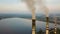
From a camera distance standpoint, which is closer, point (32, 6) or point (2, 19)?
point (32, 6)

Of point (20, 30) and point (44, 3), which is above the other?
point (44, 3)

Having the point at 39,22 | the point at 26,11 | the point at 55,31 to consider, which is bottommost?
the point at 55,31

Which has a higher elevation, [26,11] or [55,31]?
[26,11]

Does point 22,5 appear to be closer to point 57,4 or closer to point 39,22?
point 39,22

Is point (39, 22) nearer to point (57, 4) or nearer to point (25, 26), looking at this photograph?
point (25, 26)

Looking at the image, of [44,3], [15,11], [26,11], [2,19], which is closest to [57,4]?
[44,3]

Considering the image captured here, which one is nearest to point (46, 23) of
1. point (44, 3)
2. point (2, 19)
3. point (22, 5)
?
point (44, 3)

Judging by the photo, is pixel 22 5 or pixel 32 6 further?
pixel 22 5

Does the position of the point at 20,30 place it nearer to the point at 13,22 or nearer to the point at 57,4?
the point at 13,22
